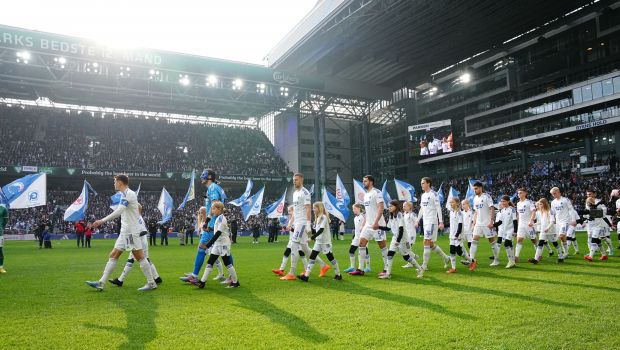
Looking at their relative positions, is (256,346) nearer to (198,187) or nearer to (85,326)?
(85,326)

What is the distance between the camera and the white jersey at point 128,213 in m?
8.74

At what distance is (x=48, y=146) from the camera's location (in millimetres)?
48469

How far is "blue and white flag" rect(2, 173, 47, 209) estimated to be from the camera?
17.9m

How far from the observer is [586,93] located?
46344mm

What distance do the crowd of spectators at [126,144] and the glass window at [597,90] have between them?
114 feet

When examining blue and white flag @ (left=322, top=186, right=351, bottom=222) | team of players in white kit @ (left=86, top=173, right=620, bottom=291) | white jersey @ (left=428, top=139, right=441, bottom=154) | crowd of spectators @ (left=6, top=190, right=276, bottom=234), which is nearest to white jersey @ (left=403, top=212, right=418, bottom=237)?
team of players in white kit @ (left=86, top=173, right=620, bottom=291)

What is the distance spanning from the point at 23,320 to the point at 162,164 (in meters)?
47.1

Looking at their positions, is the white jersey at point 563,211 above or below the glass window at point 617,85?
below

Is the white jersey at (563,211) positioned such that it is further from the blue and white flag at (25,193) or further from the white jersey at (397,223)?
the blue and white flag at (25,193)

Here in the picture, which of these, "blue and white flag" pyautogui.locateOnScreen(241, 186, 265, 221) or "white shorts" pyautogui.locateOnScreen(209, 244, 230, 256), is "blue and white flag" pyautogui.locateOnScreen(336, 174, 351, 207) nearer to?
"blue and white flag" pyautogui.locateOnScreen(241, 186, 265, 221)

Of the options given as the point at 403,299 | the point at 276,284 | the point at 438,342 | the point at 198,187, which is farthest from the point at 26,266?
the point at 198,187

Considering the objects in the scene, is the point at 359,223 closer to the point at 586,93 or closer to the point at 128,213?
the point at 128,213

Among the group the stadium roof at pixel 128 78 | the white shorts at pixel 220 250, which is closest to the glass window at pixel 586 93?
the stadium roof at pixel 128 78

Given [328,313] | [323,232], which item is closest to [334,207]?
[323,232]
